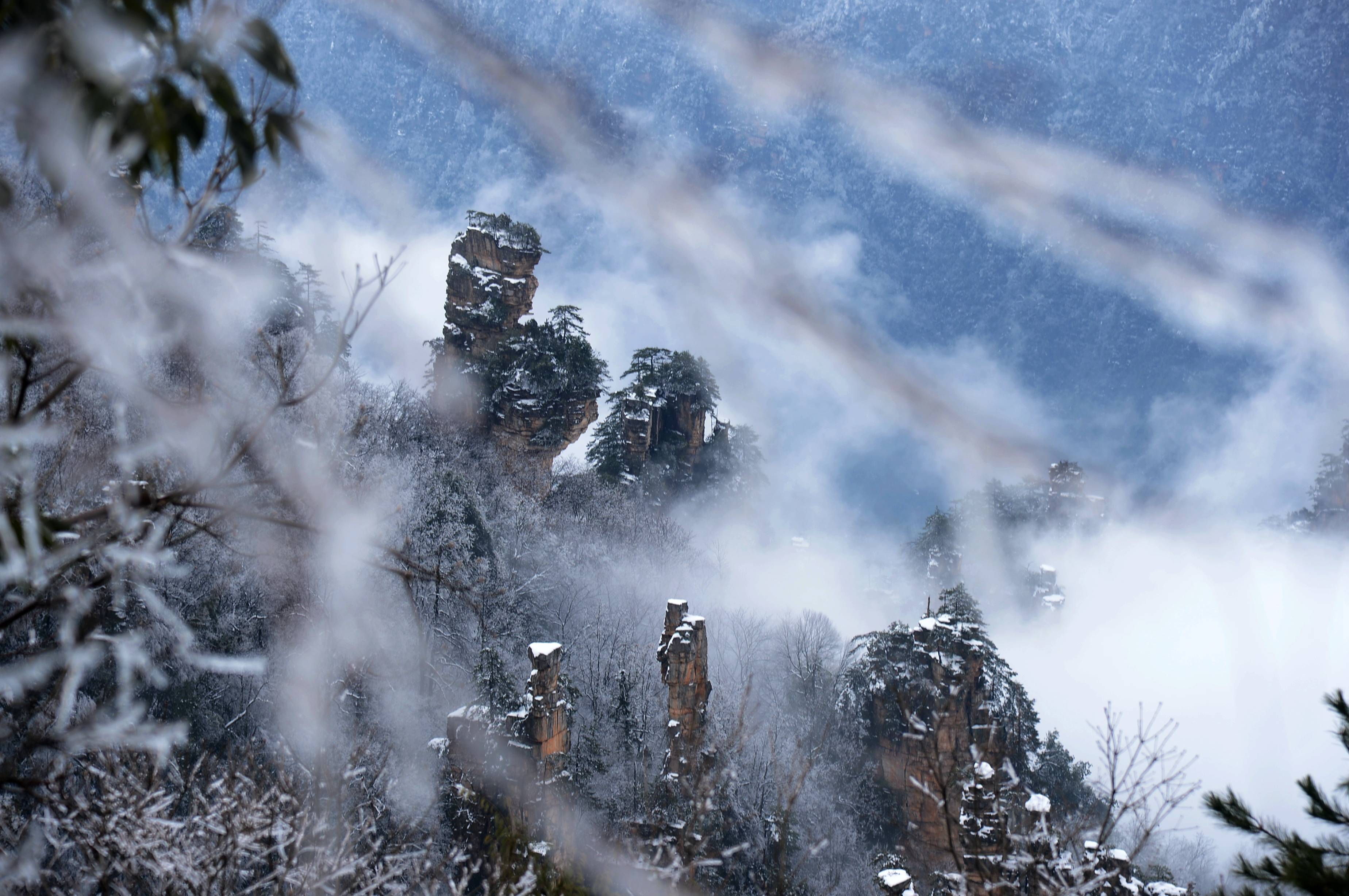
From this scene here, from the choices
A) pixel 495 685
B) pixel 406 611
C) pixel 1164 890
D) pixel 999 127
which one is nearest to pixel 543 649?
pixel 495 685

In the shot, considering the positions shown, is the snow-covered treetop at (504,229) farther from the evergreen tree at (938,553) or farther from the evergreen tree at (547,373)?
the evergreen tree at (938,553)

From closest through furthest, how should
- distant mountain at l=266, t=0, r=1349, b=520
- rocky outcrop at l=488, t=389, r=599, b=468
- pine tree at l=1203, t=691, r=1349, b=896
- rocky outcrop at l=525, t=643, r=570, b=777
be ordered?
pine tree at l=1203, t=691, r=1349, b=896 < rocky outcrop at l=525, t=643, r=570, b=777 < rocky outcrop at l=488, t=389, r=599, b=468 < distant mountain at l=266, t=0, r=1349, b=520

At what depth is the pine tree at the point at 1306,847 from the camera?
3.39 m

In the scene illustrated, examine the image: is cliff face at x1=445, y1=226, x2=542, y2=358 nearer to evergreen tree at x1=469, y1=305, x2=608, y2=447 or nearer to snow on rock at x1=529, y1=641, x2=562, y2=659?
evergreen tree at x1=469, y1=305, x2=608, y2=447

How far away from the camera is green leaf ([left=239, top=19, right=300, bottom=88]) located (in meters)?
Answer: 2.24

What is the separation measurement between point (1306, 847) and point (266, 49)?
528cm

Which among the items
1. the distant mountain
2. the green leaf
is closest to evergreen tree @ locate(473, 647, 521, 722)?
the green leaf

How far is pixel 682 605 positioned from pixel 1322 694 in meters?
13.4

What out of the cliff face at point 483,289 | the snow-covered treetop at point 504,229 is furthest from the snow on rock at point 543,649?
the snow-covered treetop at point 504,229

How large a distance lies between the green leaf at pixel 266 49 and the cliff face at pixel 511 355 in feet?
74.8

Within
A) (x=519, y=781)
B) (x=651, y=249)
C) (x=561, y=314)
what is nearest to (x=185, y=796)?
(x=519, y=781)

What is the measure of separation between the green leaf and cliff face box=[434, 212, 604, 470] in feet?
74.8

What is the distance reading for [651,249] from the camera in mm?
85500

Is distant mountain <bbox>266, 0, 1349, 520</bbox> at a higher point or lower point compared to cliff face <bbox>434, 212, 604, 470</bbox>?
higher
